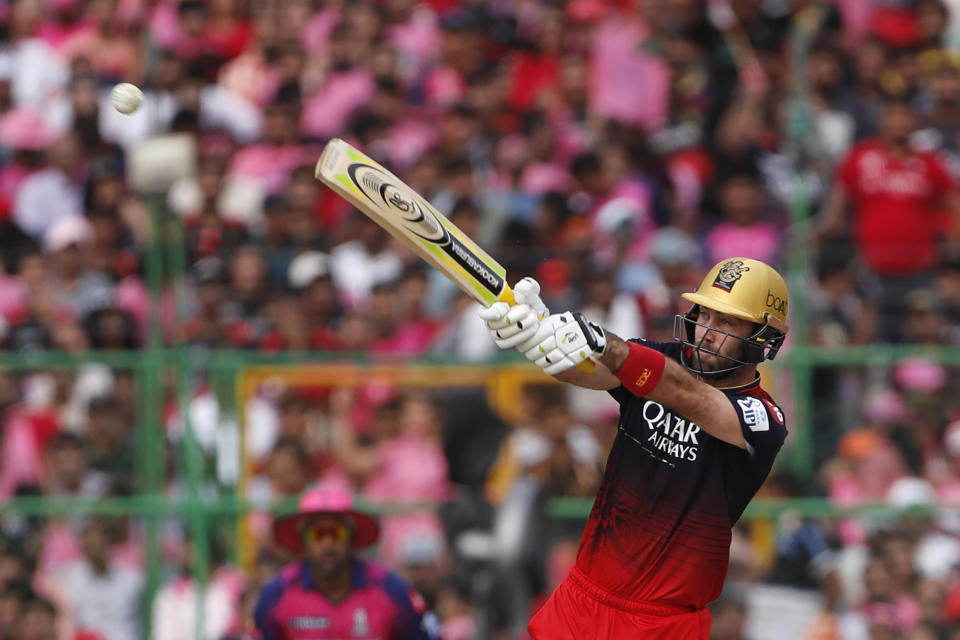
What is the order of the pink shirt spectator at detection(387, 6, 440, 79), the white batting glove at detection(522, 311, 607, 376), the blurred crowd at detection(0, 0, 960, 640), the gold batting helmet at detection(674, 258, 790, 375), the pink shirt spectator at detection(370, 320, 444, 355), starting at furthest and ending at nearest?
the pink shirt spectator at detection(387, 6, 440, 79) → the pink shirt spectator at detection(370, 320, 444, 355) → the blurred crowd at detection(0, 0, 960, 640) → the gold batting helmet at detection(674, 258, 790, 375) → the white batting glove at detection(522, 311, 607, 376)

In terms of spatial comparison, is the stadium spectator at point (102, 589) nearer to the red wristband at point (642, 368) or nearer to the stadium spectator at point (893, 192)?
the stadium spectator at point (893, 192)

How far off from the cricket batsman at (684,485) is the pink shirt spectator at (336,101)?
796 cm

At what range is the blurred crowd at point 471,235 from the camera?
10.6 meters

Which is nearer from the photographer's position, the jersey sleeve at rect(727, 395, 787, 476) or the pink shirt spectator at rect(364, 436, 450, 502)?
the jersey sleeve at rect(727, 395, 787, 476)

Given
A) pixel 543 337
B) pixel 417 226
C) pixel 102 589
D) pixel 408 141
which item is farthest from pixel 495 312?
pixel 408 141

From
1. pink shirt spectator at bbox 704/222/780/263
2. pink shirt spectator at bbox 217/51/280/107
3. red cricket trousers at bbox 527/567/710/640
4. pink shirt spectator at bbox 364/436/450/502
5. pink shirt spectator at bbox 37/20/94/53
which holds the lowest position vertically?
red cricket trousers at bbox 527/567/710/640

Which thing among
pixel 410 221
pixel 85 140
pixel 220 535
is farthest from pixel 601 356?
pixel 85 140

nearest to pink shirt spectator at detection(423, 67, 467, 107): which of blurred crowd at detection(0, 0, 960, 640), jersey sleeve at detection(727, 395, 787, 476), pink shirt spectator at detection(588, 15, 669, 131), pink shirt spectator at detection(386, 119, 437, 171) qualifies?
blurred crowd at detection(0, 0, 960, 640)

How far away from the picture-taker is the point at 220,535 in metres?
11.0

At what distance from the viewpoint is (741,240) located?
12000mm

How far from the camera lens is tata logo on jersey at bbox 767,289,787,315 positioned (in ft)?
21.1

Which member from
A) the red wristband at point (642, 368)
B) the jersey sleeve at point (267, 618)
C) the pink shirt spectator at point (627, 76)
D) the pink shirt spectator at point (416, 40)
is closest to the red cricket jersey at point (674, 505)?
the red wristband at point (642, 368)

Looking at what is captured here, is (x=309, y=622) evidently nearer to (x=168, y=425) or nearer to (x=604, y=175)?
(x=168, y=425)

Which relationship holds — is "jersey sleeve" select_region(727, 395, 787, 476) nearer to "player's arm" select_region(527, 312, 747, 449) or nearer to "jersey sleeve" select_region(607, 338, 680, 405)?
"player's arm" select_region(527, 312, 747, 449)
